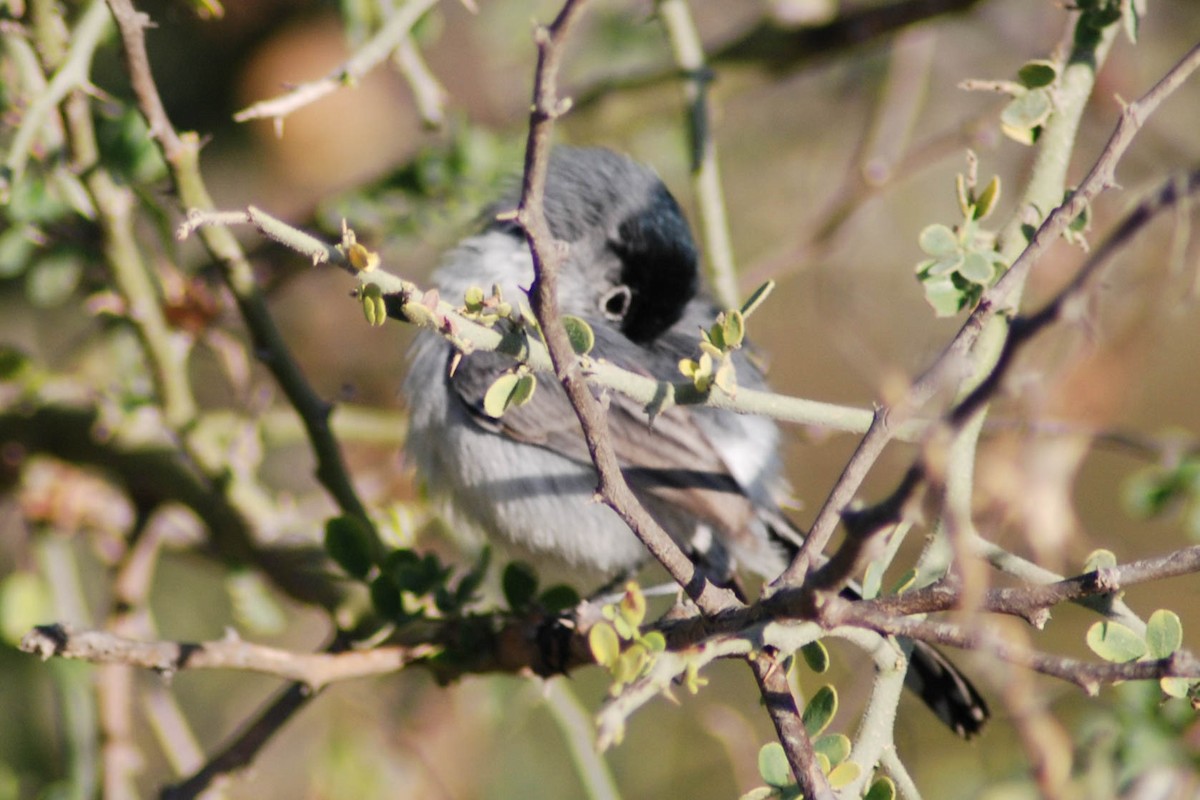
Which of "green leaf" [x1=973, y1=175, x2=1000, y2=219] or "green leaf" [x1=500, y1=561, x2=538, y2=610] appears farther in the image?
"green leaf" [x1=500, y1=561, x2=538, y2=610]

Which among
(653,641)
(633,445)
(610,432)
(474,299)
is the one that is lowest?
(633,445)

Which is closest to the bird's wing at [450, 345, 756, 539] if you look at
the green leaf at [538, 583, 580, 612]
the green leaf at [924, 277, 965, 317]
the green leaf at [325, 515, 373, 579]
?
the green leaf at [538, 583, 580, 612]

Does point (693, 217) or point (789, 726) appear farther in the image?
point (693, 217)

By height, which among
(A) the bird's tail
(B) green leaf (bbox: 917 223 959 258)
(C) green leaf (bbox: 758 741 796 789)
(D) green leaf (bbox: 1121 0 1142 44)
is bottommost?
(A) the bird's tail

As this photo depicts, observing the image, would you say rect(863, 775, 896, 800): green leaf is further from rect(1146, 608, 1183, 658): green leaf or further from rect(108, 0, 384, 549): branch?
rect(108, 0, 384, 549): branch

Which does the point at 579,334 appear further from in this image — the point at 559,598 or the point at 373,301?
the point at 559,598

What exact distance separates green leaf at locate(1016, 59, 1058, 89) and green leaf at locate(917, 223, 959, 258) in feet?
1.21

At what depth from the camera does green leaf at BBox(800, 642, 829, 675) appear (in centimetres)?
156

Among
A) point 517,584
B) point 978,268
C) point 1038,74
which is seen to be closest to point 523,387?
point 978,268

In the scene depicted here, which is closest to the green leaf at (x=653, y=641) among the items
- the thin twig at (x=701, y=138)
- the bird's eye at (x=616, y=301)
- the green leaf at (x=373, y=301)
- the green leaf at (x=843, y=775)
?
the green leaf at (x=843, y=775)

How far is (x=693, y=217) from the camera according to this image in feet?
15.3

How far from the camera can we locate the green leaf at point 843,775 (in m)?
1.43

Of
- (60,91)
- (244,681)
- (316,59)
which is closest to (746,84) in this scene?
(316,59)

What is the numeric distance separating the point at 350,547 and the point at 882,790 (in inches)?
45.5
